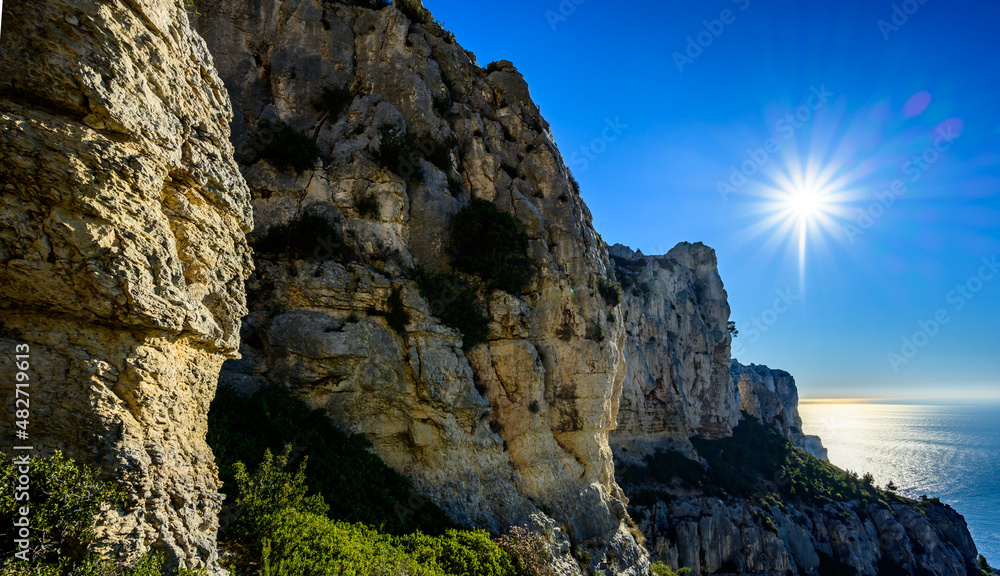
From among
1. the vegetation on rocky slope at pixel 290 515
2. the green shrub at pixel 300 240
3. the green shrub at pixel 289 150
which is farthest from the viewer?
the green shrub at pixel 289 150

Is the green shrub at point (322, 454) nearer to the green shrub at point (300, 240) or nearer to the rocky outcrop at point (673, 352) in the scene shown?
the green shrub at point (300, 240)

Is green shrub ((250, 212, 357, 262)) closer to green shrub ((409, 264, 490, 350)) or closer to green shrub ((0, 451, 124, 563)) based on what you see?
green shrub ((409, 264, 490, 350))

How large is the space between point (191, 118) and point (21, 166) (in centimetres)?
313

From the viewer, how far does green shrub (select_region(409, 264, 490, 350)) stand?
1549 cm

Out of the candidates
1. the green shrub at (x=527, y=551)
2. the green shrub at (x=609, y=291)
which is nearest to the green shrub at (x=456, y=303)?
the green shrub at (x=527, y=551)

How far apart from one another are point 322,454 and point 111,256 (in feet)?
26.9

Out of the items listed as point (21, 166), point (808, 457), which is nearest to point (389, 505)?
point (21, 166)

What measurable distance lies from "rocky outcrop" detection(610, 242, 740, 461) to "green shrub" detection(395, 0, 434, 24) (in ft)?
123

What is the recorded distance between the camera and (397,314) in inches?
568

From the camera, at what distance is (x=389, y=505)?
12156 millimetres

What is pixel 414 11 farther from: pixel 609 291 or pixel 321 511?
pixel 321 511

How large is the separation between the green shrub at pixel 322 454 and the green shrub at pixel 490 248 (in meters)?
8.19

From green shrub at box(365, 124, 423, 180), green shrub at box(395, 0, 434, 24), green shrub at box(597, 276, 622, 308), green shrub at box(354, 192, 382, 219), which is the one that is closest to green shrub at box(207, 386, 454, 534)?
green shrub at box(354, 192, 382, 219)

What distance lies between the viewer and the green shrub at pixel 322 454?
1008 centimetres
